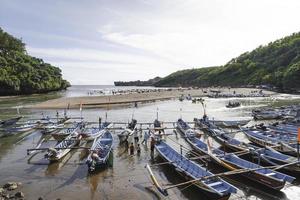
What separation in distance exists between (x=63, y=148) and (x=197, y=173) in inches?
565

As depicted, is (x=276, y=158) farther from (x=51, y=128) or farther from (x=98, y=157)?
(x=51, y=128)

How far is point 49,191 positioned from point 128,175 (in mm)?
6555

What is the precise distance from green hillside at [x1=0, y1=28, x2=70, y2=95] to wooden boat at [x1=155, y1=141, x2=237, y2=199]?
97.2 metres

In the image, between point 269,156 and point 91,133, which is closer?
point 269,156

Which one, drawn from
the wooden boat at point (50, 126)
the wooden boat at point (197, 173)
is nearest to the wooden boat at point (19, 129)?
the wooden boat at point (50, 126)

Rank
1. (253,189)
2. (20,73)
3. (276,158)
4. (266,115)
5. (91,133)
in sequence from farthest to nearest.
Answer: (20,73)
(266,115)
(91,133)
(276,158)
(253,189)

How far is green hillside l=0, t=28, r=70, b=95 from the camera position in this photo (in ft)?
387

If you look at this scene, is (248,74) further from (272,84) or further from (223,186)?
(223,186)

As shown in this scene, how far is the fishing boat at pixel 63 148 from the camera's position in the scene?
30703 mm

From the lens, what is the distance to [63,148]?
32094 mm

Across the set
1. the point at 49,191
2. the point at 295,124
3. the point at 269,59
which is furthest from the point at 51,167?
the point at 269,59

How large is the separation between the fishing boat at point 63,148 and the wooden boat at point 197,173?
30.7 feet

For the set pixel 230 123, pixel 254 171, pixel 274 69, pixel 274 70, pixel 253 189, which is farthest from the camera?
pixel 274 69

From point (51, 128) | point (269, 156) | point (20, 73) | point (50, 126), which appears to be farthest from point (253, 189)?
point (20, 73)
